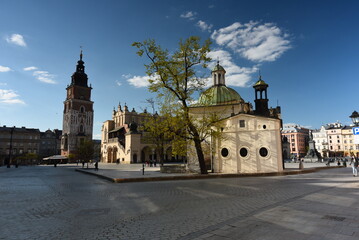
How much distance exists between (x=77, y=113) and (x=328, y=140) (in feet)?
387

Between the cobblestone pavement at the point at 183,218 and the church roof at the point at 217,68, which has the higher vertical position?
the church roof at the point at 217,68

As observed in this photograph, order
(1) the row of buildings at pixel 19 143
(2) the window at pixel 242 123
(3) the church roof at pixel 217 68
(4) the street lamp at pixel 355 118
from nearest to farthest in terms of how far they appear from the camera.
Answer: (4) the street lamp at pixel 355 118, (2) the window at pixel 242 123, (3) the church roof at pixel 217 68, (1) the row of buildings at pixel 19 143

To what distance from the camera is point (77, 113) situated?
294 ft

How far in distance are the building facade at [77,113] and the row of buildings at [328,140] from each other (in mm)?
84206

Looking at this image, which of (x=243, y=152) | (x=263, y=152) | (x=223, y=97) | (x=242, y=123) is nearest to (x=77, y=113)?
(x=223, y=97)

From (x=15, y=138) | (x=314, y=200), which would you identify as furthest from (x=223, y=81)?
(x=15, y=138)

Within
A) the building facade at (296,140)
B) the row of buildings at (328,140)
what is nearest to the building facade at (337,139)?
the row of buildings at (328,140)

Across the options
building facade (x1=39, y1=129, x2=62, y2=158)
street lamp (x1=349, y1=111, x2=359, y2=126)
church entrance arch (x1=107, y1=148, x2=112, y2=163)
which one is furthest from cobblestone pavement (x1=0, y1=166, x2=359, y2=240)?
building facade (x1=39, y1=129, x2=62, y2=158)

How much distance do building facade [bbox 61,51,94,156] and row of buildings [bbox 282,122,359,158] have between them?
84.2 meters

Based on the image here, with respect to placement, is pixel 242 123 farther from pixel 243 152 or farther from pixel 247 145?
pixel 243 152

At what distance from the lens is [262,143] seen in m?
24.8

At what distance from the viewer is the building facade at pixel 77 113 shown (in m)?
87.1

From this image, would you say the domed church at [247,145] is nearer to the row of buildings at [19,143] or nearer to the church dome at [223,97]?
the church dome at [223,97]

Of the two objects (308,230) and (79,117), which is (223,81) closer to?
(308,230)
